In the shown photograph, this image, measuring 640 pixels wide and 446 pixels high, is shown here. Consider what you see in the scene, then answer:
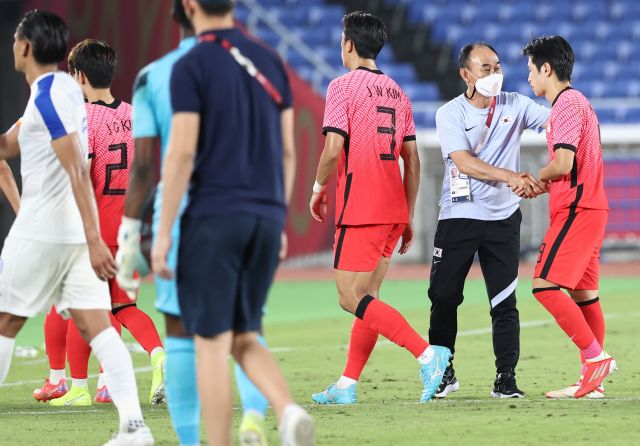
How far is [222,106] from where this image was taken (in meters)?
4.94

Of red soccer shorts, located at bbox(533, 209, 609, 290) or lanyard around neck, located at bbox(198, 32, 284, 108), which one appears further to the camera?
red soccer shorts, located at bbox(533, 209, 609, 290)

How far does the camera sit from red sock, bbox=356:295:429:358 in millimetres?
7402

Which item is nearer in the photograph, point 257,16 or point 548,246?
point 548,246

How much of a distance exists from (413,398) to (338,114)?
1.75 meters

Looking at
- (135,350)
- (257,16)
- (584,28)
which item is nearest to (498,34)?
(584,28)

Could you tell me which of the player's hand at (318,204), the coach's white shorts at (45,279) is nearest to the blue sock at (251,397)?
the coach's white shorts at (45,279)

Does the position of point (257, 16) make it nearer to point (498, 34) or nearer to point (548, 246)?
point (498, 34)

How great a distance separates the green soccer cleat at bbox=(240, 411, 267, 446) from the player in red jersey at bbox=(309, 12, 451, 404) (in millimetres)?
2479

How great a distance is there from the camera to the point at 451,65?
89.8 feet

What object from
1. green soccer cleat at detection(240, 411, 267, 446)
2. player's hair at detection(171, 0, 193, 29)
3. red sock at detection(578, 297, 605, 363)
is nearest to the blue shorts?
green soccer cleat at detection(240, 411, 267, 446)

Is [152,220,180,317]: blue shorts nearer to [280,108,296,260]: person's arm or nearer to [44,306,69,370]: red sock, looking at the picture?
[280,108,296,260]: person's arm

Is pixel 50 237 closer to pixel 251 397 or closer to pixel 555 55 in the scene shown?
pixel 251 397

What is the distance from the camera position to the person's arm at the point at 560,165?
750cm

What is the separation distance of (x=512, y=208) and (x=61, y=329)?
2875 millimetres
